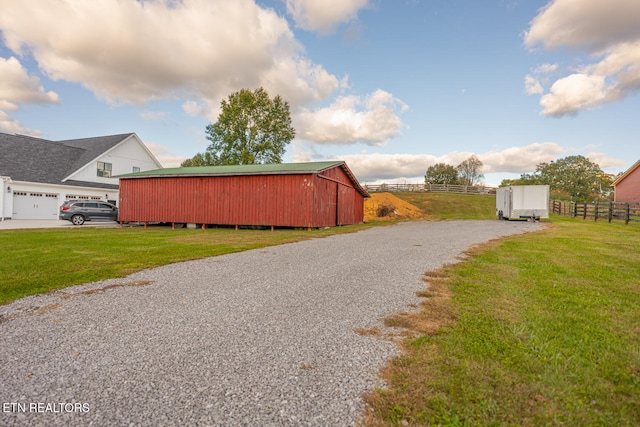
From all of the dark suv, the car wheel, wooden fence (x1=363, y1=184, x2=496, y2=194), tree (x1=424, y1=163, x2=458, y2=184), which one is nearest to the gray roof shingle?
the dark suv

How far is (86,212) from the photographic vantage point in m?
22.0

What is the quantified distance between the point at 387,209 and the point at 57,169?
95.4ft

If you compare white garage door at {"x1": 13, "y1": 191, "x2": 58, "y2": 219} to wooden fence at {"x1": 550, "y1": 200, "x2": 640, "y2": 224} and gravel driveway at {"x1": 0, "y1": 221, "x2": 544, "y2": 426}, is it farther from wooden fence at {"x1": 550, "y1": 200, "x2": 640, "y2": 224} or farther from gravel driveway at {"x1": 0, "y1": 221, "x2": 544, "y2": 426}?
wooden fence at {"x1": 550, "y1": 200, "x2": 640, "y2": 224}

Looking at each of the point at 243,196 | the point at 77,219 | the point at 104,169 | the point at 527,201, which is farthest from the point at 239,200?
the point at 527,201

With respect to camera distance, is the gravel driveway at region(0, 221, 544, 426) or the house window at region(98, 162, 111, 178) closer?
the gravel driveway at region(0, 221, 544, 426)

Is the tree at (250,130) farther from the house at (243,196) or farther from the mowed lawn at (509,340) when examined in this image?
the mowed lawn at (509,340)

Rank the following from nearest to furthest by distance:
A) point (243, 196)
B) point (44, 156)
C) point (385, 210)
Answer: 1. point (243, 196)
2. point (44, 156)
3. point (385, 210)

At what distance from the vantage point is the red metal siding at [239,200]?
18.1 meters

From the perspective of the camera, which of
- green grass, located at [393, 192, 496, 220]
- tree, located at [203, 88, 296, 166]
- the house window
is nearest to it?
the house window

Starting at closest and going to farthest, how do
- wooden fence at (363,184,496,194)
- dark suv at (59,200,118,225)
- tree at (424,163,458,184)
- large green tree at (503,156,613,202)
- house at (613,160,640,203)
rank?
dark suv at (59,200,118,225) < house at (613,160,640,203) < wooden fence at (363,184,496,194) < large green tree at (503,156,613,202) < tree at (424,163,458,184)

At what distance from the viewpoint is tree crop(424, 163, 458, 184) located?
68.6 meters

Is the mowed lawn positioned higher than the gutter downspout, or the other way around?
the gutter downspout

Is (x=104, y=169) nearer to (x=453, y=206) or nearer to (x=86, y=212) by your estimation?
(x=86, y=212)

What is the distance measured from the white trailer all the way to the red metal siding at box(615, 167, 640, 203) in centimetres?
1475
